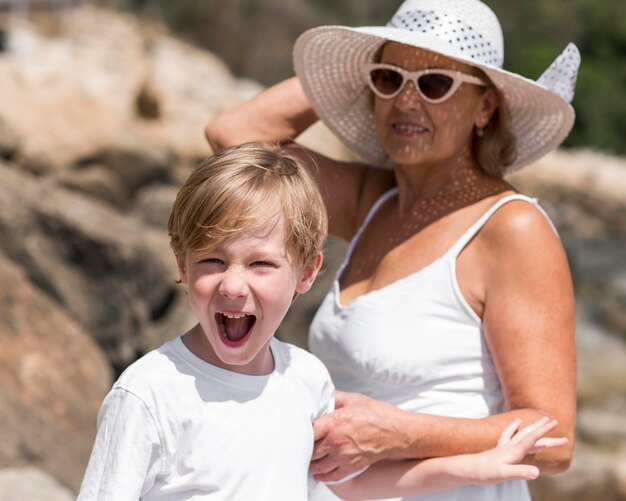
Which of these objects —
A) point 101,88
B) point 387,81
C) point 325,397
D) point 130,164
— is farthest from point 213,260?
point 101,88

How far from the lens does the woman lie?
2.49 m

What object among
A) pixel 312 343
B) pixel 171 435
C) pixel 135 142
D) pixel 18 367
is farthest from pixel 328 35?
pixel 135 142

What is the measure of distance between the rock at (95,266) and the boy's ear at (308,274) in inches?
145

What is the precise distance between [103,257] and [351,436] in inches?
155

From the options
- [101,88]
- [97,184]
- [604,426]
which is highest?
[97,184]

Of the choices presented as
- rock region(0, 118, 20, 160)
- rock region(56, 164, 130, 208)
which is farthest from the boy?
rock region(56, 164, 130, 208)

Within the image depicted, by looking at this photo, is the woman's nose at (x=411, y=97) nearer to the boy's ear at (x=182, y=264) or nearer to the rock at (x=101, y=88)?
the boy's ear at (x=182, y=264)

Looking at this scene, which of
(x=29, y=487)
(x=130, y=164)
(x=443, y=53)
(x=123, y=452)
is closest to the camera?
(x=123, y=452)

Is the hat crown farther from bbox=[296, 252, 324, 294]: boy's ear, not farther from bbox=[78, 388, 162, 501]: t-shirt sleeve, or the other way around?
bbox=[78, 388, 162, 501]: t-shirt sleeve

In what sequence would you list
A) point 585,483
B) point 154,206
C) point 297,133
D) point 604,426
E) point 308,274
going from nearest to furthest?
point 308,274 < point 297,133 < point 585,483 < point 604,426 < point 154,206

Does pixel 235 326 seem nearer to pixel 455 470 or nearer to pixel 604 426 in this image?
pixel 455 470

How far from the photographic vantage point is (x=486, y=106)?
9.55ft

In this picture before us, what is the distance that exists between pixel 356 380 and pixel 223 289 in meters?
0.84

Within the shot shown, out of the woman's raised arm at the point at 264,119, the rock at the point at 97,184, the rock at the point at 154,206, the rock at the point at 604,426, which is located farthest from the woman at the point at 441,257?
the rock at the point at 97,184
